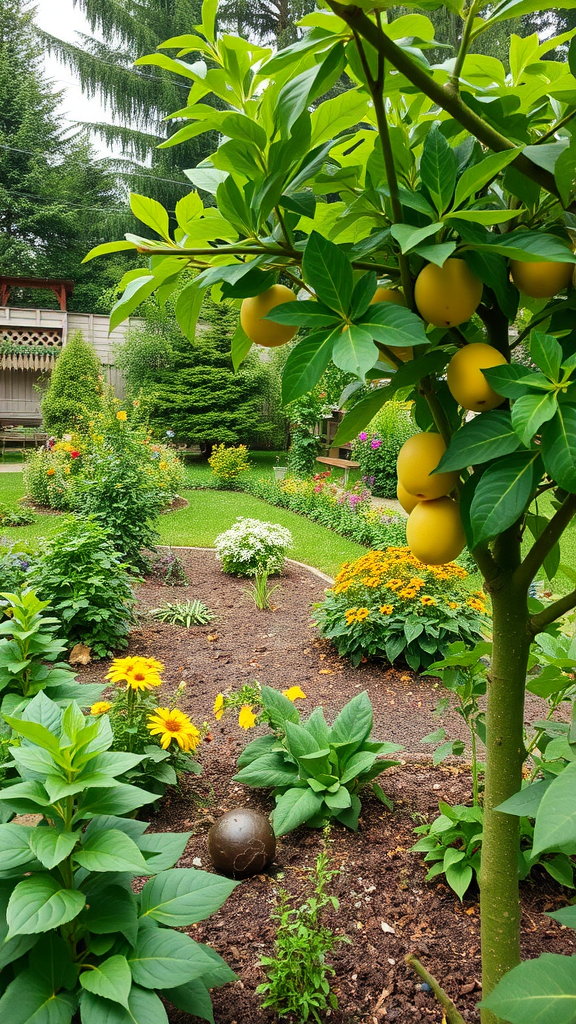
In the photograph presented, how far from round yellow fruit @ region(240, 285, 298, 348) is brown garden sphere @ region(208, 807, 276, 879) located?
64.0 inches

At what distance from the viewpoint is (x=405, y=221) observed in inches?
28.6

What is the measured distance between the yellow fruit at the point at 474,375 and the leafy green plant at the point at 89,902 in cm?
96

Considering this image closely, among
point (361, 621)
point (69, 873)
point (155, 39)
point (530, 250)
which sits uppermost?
point (155, 39)

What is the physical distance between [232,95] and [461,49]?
26 cm

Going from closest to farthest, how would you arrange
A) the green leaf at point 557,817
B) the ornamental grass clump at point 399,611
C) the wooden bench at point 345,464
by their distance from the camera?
1. the green leaf at point 557,817
2. the ornamental grass clump at point 399,611
3. the wooden bench at point 345,464

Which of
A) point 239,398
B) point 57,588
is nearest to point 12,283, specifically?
point 239,398

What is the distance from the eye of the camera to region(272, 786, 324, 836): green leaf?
6.45ft

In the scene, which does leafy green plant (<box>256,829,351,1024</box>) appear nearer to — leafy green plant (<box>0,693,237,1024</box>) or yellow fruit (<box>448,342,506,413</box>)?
leafy green plant (<box>0,693,237,1024</box>)

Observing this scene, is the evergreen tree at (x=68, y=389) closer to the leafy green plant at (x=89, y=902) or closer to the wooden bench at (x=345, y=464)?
the wooden bench at (x=345, y=464)

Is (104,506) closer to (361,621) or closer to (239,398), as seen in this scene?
(361,621)

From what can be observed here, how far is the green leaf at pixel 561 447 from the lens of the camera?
0.59 m

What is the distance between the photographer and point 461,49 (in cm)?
69

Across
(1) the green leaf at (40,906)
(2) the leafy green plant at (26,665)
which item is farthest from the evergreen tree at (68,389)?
(1) the green leaf at (40,906)

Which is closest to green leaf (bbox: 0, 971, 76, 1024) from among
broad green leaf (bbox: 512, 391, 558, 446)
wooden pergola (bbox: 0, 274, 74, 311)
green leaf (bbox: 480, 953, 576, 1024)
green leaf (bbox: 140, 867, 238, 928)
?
green leaf (bbox: 140, 867, 238, 928)
